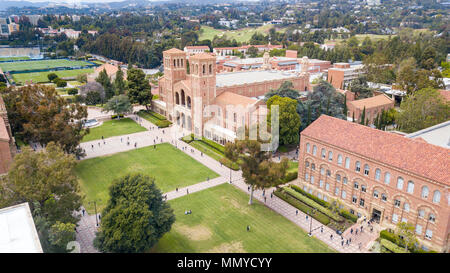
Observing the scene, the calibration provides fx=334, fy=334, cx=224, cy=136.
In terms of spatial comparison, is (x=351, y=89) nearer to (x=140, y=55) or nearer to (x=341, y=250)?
(x=341, y=250)

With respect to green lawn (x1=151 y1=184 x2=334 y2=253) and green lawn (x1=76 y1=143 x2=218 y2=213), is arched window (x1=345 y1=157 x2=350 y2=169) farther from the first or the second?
green lawn (x1=76 y1=143 x2=218 y2=213)

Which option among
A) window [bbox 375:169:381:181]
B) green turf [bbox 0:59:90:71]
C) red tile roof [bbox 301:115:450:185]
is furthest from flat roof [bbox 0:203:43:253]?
green turf [bbox 0:59:90:71]

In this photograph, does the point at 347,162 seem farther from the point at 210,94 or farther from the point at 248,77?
the point at 248,77

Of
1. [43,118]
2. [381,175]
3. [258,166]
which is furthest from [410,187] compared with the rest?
[43,118]

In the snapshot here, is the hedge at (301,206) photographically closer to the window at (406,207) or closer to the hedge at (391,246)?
the hedge at (391,246)

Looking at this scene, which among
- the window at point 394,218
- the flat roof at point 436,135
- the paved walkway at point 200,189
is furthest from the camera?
the flat roof at point 436,135

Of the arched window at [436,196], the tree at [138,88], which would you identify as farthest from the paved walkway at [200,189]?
the arched window at [436,196]

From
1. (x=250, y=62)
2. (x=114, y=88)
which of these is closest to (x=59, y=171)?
(x=114, y=88)
